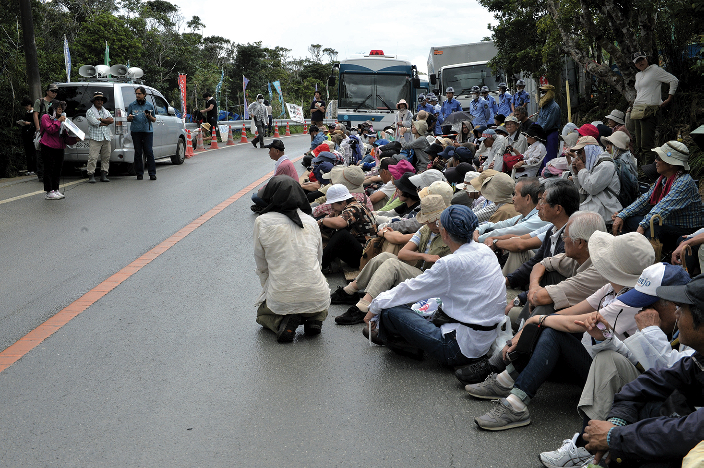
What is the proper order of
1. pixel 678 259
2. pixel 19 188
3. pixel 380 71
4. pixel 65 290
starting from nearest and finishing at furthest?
pixel 678 259 → pixel 65 290 → pixel 19 188 → pixel 380 71

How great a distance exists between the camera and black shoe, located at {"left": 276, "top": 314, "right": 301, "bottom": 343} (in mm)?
6017

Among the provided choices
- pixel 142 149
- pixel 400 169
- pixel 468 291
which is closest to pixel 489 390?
pixel 468 291

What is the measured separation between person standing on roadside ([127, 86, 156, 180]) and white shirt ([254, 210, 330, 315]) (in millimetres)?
10986

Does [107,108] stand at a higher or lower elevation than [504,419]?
higher

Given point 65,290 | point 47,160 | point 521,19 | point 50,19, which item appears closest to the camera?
point 65,290

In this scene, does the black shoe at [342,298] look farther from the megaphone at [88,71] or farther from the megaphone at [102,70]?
the megaphone at [88,71]

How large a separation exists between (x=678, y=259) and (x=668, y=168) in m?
1.42

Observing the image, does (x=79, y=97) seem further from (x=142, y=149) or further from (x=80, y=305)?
(x=80, y=305)

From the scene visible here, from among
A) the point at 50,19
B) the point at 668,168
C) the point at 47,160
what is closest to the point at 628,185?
the point at 668,168

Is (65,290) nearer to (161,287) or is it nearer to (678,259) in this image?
(161,287)

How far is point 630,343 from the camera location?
13.0 ft

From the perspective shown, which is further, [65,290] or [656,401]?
[65,290]

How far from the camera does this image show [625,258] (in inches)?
164

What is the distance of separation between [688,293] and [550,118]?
9395 millimetres
